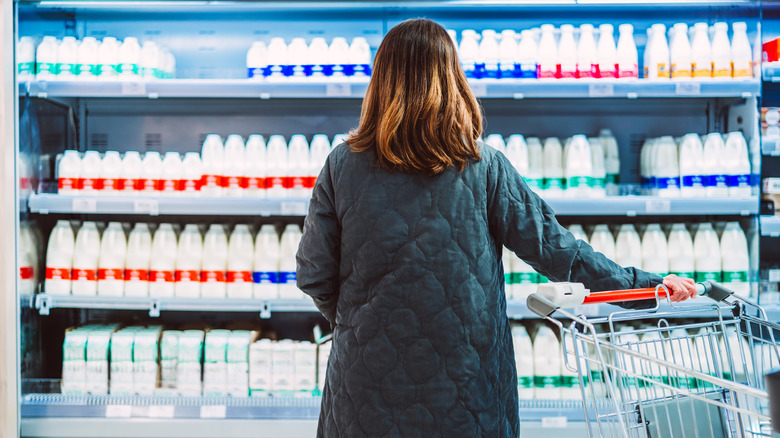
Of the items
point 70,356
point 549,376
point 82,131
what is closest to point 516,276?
point 549,376

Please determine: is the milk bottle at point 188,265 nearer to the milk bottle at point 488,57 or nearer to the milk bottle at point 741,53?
the milk bottle at point 488,57

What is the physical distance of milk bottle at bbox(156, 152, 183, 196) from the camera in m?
2.56

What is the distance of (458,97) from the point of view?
4.44ft

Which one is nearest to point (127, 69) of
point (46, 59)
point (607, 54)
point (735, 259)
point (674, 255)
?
point (46, 59)

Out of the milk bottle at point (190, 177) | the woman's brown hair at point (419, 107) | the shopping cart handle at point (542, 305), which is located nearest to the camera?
the shopping cart handle at point (542, 305)

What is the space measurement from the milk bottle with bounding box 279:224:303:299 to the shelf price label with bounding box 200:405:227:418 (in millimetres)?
468

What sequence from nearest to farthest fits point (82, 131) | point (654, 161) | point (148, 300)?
point (148, 300) → point (654, 161) → point (82, 131)

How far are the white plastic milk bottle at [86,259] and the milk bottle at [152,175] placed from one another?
0.99ft

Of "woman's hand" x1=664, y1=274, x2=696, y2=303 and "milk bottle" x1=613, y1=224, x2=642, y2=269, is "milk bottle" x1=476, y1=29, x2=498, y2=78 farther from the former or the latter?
"woman's hand" x1=664, y1=274, x2=696, y2=303

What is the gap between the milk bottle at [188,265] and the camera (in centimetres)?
256

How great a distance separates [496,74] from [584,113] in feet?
2.15

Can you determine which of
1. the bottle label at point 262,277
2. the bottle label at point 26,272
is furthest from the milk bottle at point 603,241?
the bottle label at point 26,272

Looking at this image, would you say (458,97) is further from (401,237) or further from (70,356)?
(70,356)

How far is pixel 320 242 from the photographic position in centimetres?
139
